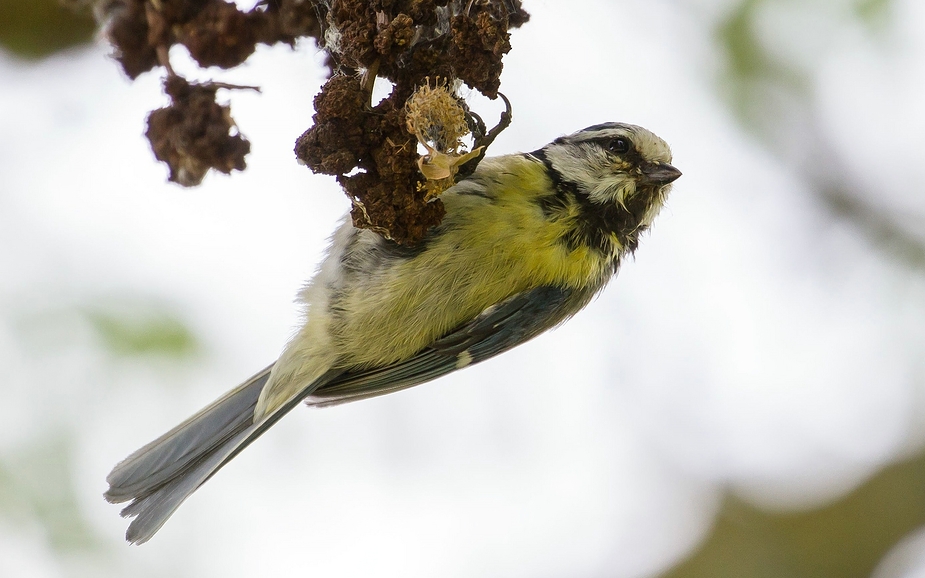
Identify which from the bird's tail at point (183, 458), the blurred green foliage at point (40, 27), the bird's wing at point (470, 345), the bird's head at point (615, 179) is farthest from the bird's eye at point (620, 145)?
the blurred green foliage at point (40, 27)

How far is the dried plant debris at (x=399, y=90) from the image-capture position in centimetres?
180

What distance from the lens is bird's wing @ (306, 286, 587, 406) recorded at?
118 inches

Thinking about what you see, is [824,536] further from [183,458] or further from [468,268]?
[183,458]

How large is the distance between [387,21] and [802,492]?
2284mm

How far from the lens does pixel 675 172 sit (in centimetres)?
300

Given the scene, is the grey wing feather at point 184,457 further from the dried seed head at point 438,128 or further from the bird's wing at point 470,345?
the dried seed head at point 438,128

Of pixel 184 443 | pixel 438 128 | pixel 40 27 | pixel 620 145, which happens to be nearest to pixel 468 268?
pixel 620 145

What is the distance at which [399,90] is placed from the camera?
1.91 metres

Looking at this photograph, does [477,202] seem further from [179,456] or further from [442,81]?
[179,456]

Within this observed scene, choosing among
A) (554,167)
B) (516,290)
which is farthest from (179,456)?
(554,167)

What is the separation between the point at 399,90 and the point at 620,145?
143 centimetres

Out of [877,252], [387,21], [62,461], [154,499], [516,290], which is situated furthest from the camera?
[877,252]

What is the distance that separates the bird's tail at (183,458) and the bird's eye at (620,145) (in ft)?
4.87

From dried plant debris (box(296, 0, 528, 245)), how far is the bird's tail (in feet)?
4.31
